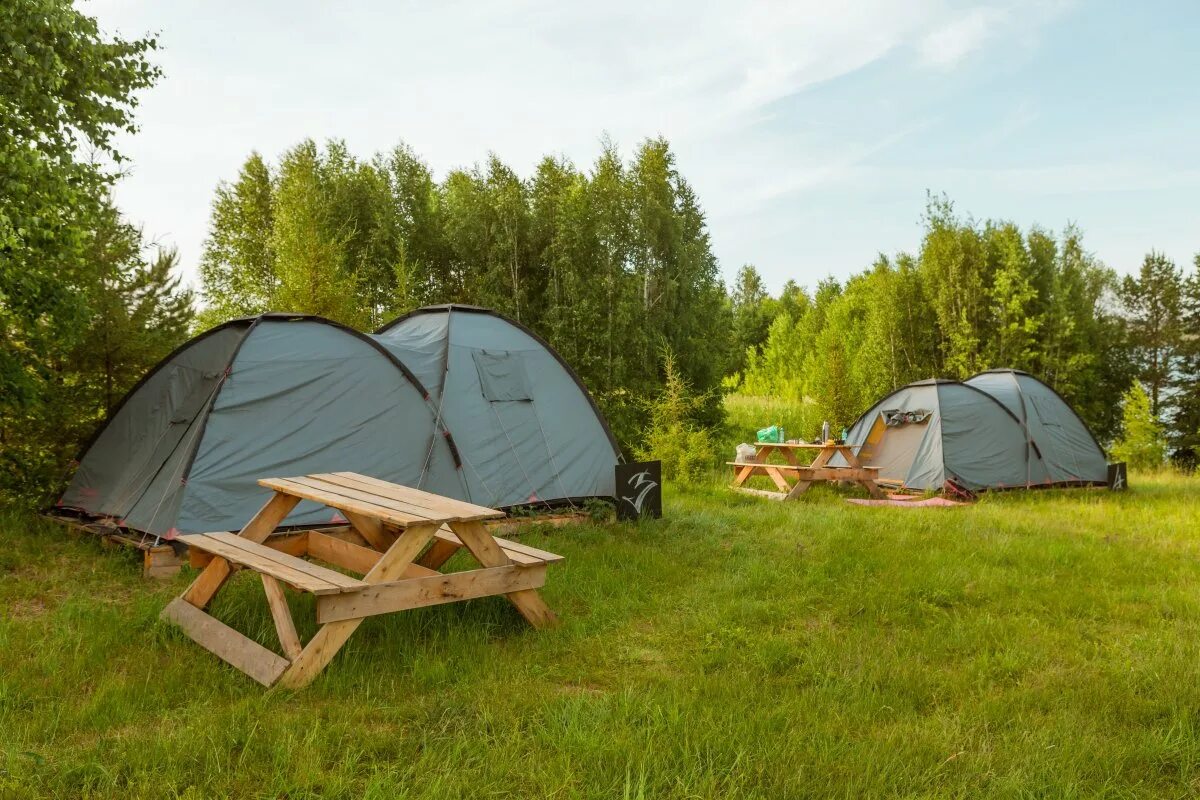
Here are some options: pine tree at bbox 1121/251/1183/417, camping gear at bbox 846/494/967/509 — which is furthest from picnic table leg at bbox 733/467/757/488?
pine tree at bbox 1121/251/1183/417

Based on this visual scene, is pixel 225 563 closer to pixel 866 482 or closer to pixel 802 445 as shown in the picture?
pixel 802 445

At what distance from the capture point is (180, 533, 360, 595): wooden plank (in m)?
3.45

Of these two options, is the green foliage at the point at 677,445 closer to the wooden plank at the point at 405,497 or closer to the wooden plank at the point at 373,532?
the wooden plank at the point at 373,532

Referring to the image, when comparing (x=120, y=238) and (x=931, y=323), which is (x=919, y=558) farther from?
(x=931, y=323)

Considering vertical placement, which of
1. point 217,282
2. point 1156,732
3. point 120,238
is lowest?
point 1156,732

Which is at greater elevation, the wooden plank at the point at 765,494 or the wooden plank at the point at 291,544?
the wooden plank at the point at 291,544

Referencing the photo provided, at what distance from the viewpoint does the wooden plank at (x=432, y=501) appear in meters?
3.75

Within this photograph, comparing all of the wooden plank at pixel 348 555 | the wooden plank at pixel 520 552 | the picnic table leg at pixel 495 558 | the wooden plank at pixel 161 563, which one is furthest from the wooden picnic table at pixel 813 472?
the wooden plank at pixel 161 563

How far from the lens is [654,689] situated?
3.39 metres

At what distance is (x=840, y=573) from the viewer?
5664 millimetres

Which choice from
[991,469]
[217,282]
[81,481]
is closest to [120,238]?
[81,481]

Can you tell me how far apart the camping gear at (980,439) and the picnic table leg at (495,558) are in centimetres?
797

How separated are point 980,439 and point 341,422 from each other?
9.46 metres

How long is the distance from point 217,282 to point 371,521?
20.4 m
